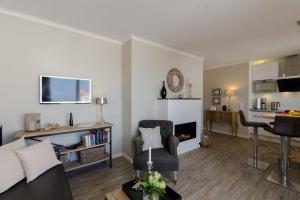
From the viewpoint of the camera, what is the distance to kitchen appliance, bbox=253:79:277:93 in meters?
4.64

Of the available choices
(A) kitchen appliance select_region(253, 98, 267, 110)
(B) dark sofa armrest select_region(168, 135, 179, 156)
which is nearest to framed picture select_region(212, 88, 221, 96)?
(A) kitchen appliance select_region(253, 98, 267, 110)

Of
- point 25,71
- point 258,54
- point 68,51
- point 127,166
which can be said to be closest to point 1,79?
point 25,71

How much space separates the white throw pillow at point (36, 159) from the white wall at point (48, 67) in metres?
0.88

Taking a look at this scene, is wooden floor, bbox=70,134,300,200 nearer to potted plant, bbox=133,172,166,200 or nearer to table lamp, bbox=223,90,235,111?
potted plant, bbox=133,172,166,200

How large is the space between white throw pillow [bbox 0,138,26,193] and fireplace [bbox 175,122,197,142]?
9.30ft

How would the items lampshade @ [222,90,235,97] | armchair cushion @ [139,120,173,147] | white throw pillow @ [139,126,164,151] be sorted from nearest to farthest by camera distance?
1. white throw pillow @ [139,126,164,151]
2. armchair cushion @ [139,120,173,147]
3. lampshade @ [222,90,235,97]

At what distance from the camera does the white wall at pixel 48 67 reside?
89.5 inches

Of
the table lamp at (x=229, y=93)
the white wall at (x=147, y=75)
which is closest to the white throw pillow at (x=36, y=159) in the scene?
the white wall at (x=147, y=75)

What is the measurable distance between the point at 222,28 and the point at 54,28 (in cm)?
292

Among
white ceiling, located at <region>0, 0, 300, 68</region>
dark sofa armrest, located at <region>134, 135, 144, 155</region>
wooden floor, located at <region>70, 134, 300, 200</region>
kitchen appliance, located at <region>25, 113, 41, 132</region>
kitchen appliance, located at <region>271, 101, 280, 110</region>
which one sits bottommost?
wooden floor, located at <region>70, 134, 300, 200</region>

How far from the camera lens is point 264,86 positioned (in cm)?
480

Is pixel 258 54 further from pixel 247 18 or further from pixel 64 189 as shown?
pixel 64 189

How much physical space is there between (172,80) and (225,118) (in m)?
2.70

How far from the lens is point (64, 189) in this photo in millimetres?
1477
